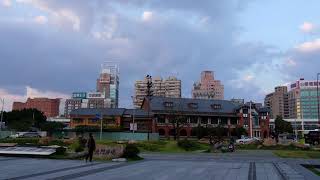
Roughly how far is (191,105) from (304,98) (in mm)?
49046

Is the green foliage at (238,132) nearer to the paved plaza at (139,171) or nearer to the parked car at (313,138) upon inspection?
the parked car at (313,138)

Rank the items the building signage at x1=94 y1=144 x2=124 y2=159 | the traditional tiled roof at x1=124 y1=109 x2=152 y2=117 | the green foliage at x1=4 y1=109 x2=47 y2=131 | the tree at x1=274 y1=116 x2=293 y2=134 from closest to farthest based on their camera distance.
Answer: the building signage at x1=94 y1=144 x2=124 y2=159 < the traditional tiled roof at x1=124 y1=109 x2=152 y2=117 < the green foliage at x1=4 y1=109 x2=47 y2=131 < the tree at x1=274 y1=116 x2=293 y2=134

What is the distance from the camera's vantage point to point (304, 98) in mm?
154000

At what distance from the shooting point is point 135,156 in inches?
1284

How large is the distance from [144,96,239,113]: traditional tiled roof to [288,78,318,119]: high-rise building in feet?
93.4

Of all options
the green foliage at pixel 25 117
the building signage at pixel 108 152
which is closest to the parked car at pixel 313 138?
the building signage at pixel 108 152

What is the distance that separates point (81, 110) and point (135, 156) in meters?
96.0

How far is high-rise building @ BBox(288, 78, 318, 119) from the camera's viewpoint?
474 ft

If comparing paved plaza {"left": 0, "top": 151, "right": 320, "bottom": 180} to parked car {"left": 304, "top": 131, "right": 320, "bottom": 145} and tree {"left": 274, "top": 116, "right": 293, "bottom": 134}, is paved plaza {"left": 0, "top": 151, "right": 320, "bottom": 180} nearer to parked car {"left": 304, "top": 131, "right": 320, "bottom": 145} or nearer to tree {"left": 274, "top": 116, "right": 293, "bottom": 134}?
parked car {"left": 304, "top": 131, "right": 320, "bottom": 145}

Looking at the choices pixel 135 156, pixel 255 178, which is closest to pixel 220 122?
pixel 135 156

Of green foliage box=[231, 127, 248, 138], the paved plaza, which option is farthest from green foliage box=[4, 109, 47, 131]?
the paved plaza

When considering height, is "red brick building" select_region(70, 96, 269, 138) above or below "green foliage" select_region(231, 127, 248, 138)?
above

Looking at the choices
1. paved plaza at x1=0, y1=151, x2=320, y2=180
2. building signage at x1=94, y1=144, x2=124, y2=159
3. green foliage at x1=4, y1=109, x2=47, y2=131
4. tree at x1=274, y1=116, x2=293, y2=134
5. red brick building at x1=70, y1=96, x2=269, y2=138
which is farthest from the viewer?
tree at x1=274, y1=116, x2=293, y2=134

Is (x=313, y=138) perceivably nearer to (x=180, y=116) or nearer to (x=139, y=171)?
(x=180, y=116)
